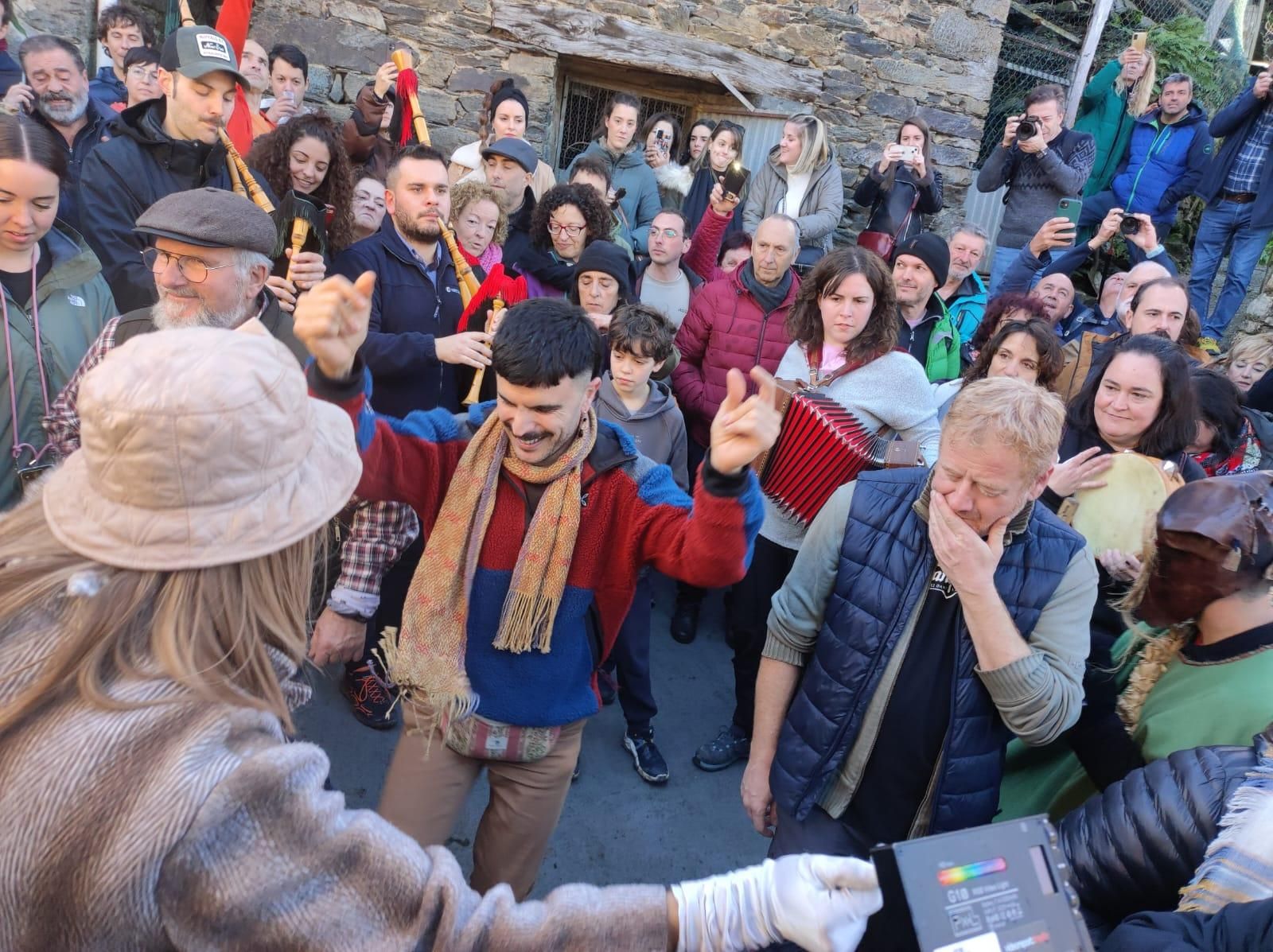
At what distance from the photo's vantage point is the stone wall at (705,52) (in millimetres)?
7586

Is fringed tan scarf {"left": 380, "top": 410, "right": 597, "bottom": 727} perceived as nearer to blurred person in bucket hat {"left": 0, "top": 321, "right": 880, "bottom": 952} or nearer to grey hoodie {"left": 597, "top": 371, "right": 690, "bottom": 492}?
blurred person in bucket hat {"left": 0, "top": 321, "right": 880, "bottom": 952}

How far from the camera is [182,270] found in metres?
2.90

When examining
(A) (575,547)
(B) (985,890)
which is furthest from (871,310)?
(B) (985,890)

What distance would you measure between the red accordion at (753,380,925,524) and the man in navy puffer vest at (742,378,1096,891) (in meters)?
0.84

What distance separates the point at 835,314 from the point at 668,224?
A: 6.19 ft

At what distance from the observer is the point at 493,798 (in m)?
2.47

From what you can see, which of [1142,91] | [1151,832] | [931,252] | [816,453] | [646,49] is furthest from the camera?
[646,49]

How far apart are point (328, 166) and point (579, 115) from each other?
462 cm

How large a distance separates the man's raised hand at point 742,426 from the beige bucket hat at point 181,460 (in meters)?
0.92

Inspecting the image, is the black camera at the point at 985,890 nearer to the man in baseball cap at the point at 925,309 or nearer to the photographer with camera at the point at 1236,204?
the man in baseball cap at the point at 925,309

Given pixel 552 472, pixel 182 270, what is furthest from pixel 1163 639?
pixel 182 270

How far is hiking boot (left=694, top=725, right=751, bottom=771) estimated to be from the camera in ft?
12.7

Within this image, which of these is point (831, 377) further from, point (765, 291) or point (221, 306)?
point (221, 306)

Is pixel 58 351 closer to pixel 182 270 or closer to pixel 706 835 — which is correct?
pixel 182 270
